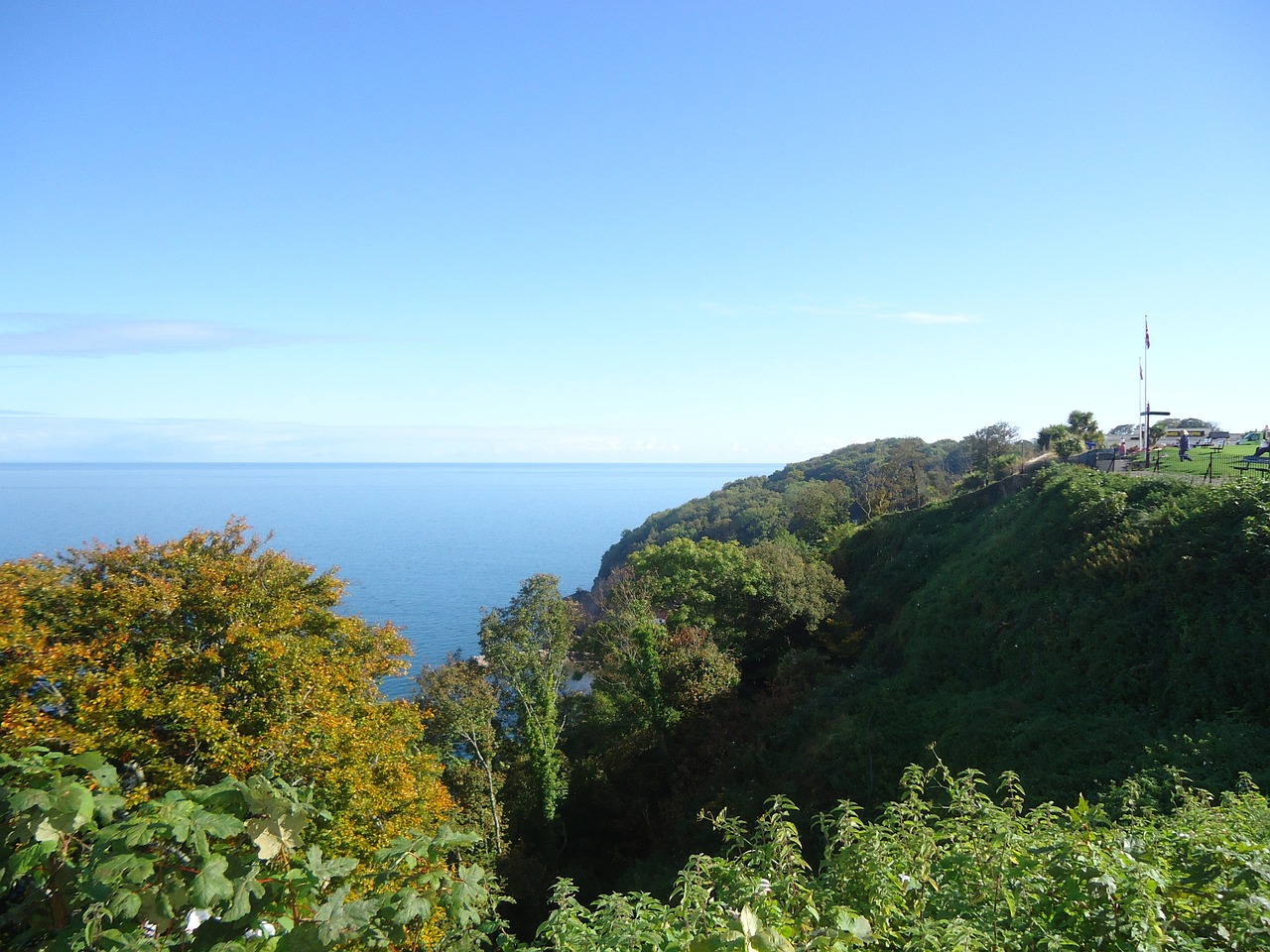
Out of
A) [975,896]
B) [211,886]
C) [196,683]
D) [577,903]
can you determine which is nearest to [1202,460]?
[975,896]

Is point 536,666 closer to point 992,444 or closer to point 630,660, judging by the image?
point 630,660

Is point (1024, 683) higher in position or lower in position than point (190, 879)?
lower

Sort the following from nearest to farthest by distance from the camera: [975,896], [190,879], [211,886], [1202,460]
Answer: [211,886] < [190,879] < [975,896] < [1202,460]

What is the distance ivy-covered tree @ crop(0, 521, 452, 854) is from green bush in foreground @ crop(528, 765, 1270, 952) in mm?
5723

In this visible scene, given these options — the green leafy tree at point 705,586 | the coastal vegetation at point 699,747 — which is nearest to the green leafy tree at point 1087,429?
the coastal vegetation at point 699,747

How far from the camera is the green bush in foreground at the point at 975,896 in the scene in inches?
111

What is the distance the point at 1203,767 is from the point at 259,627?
14.3 meters

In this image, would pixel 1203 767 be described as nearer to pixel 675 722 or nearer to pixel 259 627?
pixel 675 722

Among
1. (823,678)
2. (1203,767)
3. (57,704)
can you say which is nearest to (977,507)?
(823,678)

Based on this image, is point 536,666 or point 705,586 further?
point 705,586

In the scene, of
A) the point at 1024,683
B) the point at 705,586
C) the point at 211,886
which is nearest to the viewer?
the point at 211,886

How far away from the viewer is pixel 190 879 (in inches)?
109

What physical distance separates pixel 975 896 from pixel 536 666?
15.4m

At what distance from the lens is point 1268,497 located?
13.2 metres
